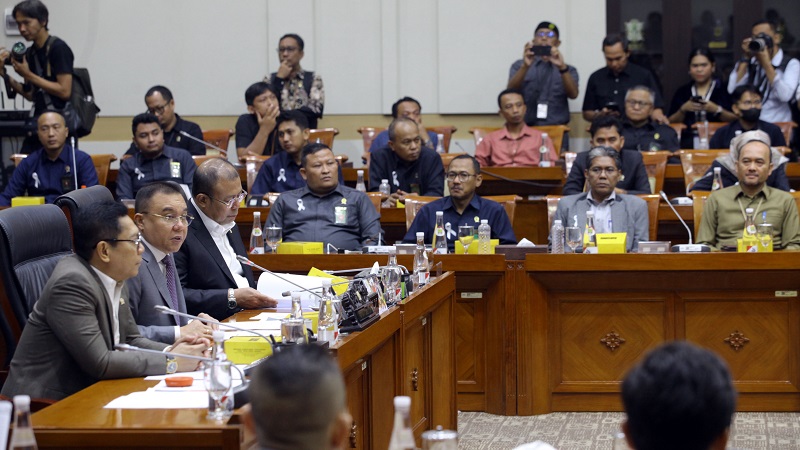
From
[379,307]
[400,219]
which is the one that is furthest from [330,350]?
[400,219]

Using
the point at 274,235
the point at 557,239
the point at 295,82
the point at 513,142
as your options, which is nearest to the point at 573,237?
the point at 557,239

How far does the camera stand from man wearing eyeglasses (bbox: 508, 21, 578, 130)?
8.71 meters

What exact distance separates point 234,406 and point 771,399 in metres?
3.27

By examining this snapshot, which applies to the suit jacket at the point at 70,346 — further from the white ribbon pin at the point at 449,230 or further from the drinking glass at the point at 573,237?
the white ribbon pin at the point at 449,230

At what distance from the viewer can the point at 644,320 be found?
198 inches

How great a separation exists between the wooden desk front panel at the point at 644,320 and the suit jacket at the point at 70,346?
7.88 ft

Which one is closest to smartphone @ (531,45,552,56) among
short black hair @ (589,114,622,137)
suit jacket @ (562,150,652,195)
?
short black hair @ (589,114,622,137)

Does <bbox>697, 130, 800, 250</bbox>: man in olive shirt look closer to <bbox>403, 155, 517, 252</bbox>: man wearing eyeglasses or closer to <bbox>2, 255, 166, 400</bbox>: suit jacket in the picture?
<bbox>403, 155, 517, 252</bbox>: man wearing eyeglasses

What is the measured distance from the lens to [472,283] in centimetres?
505

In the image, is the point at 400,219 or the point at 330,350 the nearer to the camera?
the point at 330,350

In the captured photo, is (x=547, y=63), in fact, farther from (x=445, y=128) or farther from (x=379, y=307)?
(x=379, y=307)

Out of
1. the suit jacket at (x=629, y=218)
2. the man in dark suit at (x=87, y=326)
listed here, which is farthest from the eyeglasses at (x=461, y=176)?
the man in dark suit at (x=87, y=326)

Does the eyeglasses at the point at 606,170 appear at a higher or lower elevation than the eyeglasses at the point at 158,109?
lower

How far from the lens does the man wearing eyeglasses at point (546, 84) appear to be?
871 centimetres
